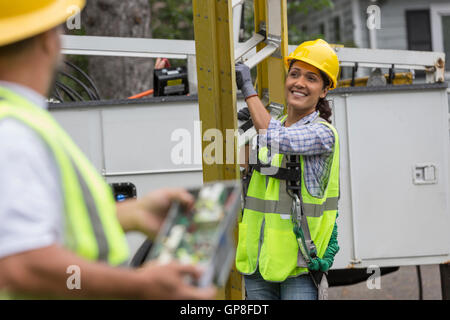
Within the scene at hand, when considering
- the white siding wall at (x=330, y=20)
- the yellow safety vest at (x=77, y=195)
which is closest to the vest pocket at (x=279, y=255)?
the yellow safety vest at (x=77, y=195)

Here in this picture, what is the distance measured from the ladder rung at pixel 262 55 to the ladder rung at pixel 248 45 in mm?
56

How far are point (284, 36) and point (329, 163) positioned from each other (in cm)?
113

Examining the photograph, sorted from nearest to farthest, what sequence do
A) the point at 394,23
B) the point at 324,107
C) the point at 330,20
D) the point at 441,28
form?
the point at 324,107 → the point at 441,28 → the point at 394,23 → the point at 330,20

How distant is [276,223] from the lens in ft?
11.2

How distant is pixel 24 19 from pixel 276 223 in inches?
87.3

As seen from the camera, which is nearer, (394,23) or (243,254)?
(243,254)

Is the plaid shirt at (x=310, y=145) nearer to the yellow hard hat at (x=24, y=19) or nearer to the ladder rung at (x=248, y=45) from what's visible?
the ladder rung at (x=248, y=45)

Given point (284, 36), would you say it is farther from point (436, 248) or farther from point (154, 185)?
point (436, 248)

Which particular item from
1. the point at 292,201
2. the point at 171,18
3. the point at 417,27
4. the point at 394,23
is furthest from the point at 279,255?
the point at 417,27

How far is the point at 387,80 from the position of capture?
239 inches

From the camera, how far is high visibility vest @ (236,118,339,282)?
339cm

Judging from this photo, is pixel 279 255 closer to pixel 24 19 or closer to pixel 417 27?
pixel 24 19

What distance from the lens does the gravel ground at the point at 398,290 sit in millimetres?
7523
